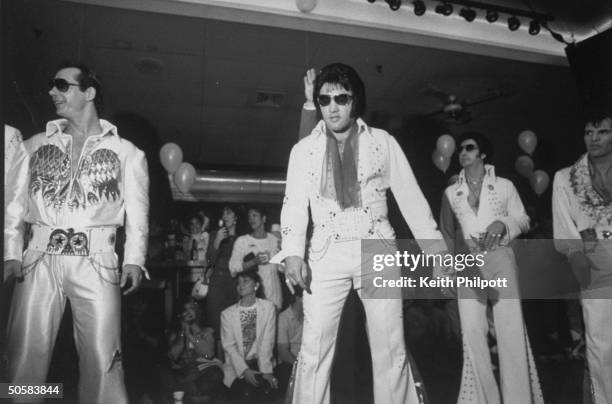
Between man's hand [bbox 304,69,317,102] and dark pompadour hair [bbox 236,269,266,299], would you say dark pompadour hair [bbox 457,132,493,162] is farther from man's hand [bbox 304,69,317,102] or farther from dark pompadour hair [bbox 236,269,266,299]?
dark pompadour hair [bbox 236,269,266,299]

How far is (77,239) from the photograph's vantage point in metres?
2.11

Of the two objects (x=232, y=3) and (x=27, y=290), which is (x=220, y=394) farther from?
(x=232, y=3)

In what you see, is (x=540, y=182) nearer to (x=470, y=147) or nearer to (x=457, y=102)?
(x=457, y=102)

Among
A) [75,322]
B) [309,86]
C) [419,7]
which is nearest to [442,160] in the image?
[419,7]

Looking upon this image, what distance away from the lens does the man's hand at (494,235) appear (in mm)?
2617

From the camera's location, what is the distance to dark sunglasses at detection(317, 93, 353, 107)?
222 cm

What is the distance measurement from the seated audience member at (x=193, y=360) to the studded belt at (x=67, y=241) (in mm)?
1204

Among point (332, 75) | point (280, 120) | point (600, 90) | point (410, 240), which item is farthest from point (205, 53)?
point (600, 90)

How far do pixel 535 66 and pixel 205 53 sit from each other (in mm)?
2762

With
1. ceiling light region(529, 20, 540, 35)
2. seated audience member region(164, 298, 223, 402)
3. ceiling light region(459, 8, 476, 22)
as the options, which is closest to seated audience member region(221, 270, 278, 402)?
seated audience member region(164, 298, 223, 402)

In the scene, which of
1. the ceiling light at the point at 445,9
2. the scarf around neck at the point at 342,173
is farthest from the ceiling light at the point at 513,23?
the scarf around neck at the point at 342,173

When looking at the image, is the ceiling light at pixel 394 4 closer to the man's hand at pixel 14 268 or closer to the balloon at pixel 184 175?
the balloon at pixel 184 175

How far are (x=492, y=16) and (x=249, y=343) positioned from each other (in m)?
3.10

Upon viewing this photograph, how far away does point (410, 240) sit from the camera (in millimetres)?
2445
